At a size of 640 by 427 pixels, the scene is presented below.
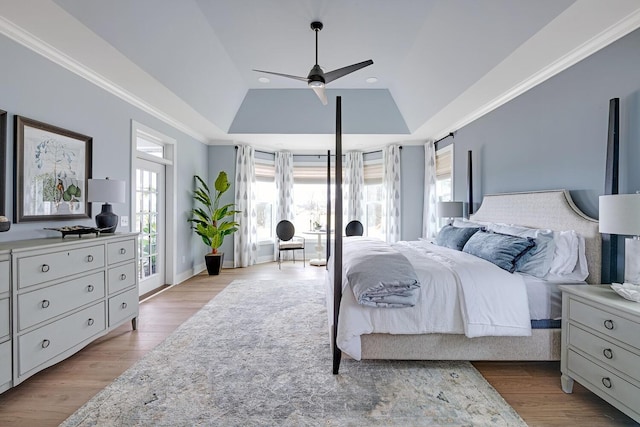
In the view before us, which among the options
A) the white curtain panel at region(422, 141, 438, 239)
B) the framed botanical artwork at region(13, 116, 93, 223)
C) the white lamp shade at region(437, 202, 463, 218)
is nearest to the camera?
the framed botanical artwork at region(13, 116, 93, 223)

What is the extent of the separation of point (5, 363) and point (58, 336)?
1.18 ft

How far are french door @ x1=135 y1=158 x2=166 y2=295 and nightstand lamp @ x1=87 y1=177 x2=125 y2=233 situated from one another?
1143 millimetres

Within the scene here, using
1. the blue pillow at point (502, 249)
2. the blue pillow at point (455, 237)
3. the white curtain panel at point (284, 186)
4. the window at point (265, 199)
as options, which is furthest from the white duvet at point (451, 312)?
the window at point (265, 199)

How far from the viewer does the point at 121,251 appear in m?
2.89

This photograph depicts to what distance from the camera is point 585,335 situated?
194 centimetres

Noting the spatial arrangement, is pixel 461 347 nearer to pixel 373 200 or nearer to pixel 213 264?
pixel 213 264

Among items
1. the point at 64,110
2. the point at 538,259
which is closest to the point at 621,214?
the point at 538,259

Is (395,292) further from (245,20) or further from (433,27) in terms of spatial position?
(245,20)

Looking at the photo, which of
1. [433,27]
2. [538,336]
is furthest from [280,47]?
[538,336]

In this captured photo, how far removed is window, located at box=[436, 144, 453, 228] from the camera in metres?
5.24

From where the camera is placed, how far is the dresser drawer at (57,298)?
2004 millimetres

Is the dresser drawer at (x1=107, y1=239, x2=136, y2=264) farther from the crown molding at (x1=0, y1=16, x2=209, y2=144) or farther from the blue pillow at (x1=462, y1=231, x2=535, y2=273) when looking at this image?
the blue pillow at (x1=462, y1=231, x2=535, y2=273)

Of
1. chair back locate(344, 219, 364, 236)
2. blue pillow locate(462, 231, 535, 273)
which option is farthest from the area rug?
chair back locate(344, 219, 364, 236)

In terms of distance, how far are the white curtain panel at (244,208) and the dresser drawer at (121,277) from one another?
3164 millimetres
